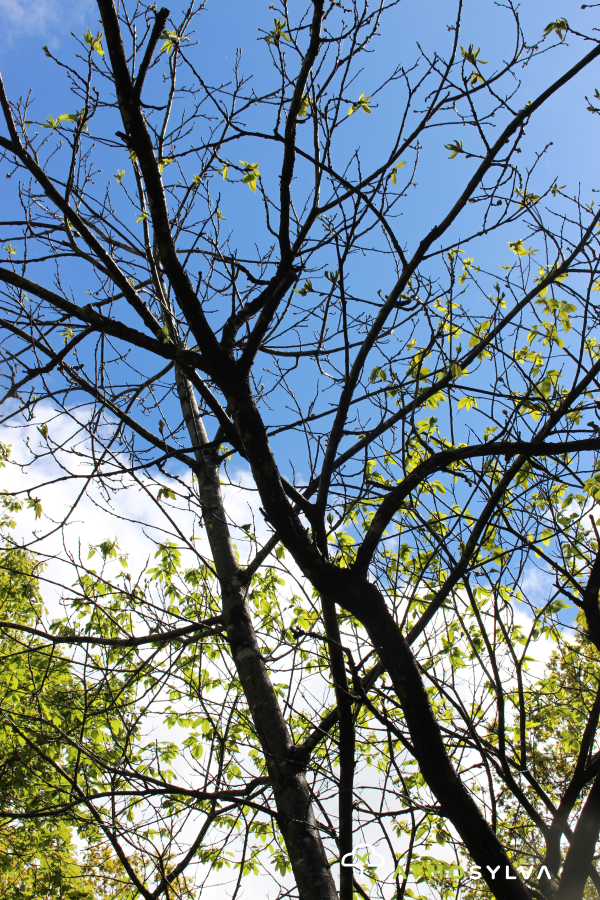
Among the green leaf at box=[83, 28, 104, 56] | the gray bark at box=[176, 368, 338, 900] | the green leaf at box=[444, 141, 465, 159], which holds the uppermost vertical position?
the green leaf at box=[83, 28, 104, 56]

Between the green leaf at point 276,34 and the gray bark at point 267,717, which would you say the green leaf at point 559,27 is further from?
the gray bark at point 267,717

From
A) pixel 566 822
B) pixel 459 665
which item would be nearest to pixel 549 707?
pixel 459 665

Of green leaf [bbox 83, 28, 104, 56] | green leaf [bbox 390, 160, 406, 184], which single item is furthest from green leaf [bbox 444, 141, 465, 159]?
green leaf [bbox 83, 28, 104, 56]

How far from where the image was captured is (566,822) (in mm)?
2209

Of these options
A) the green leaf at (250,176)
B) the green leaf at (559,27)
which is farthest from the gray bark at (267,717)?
the green leaf at (559,27)

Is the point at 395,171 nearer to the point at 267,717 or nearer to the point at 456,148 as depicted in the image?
the point at 456,148

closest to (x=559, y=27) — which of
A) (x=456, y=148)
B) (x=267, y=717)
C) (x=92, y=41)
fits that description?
(x=456, y=148)

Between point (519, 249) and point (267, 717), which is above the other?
point (519, 249)

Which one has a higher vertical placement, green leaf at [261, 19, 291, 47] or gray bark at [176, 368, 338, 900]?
green leaf at [261, 19, 291, 47]

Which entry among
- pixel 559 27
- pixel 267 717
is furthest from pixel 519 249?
pixel 267 717

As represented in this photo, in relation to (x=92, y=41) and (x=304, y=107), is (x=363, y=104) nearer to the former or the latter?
(x=304, y=107)

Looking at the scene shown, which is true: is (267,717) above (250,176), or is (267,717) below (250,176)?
below

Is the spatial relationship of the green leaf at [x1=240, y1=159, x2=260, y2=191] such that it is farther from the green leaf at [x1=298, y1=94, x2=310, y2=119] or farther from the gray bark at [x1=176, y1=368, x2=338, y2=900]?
the gray bark at [x1=176, y1=368, x2=338, y2=900]

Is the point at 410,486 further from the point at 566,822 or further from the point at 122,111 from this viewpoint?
the point at 122,111
